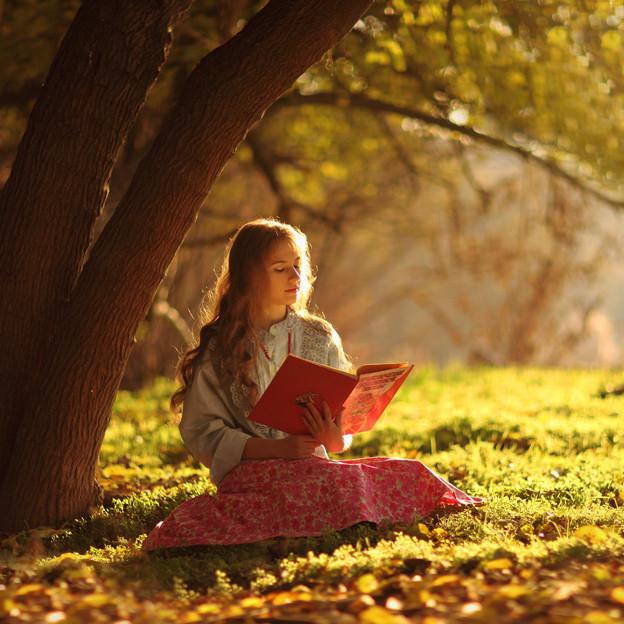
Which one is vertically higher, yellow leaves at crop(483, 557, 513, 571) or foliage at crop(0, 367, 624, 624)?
yellow leaves at crop(483, 557, 513, 571)

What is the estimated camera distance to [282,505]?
3199mm

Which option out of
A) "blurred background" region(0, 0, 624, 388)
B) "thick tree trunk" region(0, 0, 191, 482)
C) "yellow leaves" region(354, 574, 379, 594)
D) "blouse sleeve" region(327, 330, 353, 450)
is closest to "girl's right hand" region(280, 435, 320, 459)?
"blouse sleeve" region(327, 330, 353, 450)

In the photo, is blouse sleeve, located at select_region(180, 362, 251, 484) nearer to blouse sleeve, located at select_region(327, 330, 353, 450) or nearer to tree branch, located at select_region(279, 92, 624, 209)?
blouse sleeve, located at select_region(327, 330, 353, 450)

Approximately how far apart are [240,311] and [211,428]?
1.80 feet

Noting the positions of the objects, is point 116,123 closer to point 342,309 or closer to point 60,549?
point 60,549

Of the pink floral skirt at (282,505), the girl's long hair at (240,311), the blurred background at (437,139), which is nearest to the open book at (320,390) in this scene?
the pink floral skirt at (282,505)

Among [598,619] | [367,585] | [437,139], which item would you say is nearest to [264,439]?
[367,585]

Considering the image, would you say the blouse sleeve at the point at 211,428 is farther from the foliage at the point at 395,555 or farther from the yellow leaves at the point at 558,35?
the yellow leaves at the point at 558,35

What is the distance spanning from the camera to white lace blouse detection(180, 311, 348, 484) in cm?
334

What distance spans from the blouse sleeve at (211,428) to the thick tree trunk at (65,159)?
2.70 ft

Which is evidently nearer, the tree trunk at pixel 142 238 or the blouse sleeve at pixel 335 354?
the tree trunk at pixel 142 238

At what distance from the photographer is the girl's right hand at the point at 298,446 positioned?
10.6 ft

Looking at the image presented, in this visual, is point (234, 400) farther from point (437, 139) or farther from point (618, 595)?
point (437, 139)

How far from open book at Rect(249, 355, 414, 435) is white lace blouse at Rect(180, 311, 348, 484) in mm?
266
